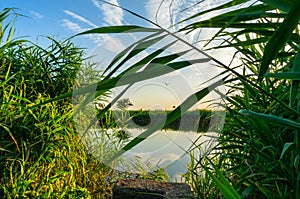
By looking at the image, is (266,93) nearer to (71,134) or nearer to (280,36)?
(280,36)

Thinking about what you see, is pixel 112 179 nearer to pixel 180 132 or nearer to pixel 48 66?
pixel 48 66

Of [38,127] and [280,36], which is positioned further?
[38,127]

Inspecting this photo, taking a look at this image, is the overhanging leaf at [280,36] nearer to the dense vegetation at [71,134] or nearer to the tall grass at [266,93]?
the tall grass at [266,93]

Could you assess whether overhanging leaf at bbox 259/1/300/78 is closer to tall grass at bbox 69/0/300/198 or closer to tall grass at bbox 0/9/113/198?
tall grass at bbox 69/0/300/198

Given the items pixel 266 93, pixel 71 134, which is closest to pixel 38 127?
pixel 71 134

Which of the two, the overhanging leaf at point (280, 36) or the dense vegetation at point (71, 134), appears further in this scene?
the dense vegetation at point (71, 134)

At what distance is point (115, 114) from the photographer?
2.50m

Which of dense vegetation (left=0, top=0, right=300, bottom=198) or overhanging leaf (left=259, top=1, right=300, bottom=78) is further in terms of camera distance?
dense vegetation (left=0, top=0, right=300, bottom=198)

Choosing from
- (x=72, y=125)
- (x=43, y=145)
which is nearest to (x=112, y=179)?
(x=72, y=125)

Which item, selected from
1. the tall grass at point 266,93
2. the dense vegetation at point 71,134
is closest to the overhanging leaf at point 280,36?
the tall grass at point 266,93

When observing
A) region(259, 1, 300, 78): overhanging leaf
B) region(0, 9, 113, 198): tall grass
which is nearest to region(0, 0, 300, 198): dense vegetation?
region(0, 9, 113, 198): tall grass

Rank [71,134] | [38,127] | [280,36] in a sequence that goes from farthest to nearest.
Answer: [71,134] → [38,127] → [280,36]

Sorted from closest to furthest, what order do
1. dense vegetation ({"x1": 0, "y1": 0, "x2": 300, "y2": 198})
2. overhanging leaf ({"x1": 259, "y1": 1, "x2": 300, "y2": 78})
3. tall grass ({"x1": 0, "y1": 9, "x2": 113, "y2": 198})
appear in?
overhanging leaf ({"x1": 259, "y1": 1, "x2": 300, "y2": 78}) < dense vegetation ({"x1": 0, "y1": 0, "x2": 300, "y2": 198}) < tall grass ({"x1": 0, "y1": 9, "x2": 113, "y2": 198})

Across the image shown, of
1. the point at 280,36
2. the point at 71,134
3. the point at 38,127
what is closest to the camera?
the point at 280,36
